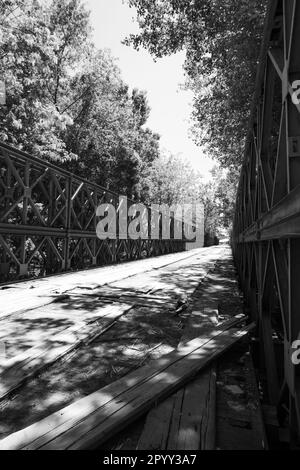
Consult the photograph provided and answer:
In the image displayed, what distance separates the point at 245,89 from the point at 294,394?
1048 centimetres

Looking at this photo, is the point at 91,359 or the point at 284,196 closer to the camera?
the point at 284,196

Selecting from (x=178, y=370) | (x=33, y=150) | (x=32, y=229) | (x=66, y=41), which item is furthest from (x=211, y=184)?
(x=178, y=370)

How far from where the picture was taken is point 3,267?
24.7 feet

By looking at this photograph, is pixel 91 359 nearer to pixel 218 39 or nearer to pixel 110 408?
pixel 110 408

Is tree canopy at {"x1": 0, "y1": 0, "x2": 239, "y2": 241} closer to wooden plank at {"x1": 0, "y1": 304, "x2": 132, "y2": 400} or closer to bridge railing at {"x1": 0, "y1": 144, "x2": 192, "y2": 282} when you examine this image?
bridge railing at {"x1": 0, "y1": 144, "x2": 192, "y2": 282}

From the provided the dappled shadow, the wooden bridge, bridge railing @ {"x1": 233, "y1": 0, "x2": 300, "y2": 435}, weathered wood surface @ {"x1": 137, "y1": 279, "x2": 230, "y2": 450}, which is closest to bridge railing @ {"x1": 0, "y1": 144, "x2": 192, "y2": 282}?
the wooden bridge

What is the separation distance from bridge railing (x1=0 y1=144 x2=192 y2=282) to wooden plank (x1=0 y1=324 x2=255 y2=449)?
5525 mm

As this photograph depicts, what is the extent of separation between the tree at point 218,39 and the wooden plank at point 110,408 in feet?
25.2

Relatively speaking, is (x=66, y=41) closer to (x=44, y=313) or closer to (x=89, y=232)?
(x=89, y=232)

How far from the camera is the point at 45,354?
2.75 metres

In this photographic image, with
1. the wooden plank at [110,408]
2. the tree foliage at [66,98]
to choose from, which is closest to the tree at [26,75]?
the tree foliage at [66,98]

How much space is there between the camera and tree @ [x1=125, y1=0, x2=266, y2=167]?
8.80 metres

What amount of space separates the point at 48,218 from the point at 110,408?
7608 millimetres

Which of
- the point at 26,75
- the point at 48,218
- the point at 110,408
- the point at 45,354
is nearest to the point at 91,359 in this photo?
the point at 45,354
